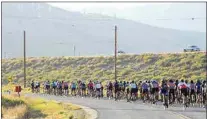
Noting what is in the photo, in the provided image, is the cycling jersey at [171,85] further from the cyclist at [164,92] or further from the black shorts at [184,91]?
the black shorts at [184,91]

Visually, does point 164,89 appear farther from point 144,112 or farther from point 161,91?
point 144,112

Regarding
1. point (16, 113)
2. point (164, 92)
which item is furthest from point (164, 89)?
point (16, 113)

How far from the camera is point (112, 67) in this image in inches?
3204

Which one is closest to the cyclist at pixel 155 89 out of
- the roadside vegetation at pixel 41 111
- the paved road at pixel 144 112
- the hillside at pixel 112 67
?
the paved road at pixel 144 112

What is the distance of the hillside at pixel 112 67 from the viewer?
229 feet

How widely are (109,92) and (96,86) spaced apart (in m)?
1.13

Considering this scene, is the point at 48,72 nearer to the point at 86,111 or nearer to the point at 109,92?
the point at 109,92

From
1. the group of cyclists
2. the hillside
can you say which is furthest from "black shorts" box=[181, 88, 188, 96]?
the hillside

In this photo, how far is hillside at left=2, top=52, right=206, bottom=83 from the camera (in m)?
69.7

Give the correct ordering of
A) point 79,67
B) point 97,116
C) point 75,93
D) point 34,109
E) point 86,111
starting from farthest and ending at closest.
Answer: point 79,67 → point 75,93 → point 34,109 → point 86,111 → point 97,116

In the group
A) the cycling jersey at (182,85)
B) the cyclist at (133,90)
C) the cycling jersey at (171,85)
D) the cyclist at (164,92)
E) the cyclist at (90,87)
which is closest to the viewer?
the cycling jersey at (182,85)

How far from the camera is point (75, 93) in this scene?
148 ft

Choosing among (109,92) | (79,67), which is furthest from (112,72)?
(109,92)

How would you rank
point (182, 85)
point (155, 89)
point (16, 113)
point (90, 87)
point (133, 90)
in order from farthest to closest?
point (90, 87) < point (133, 90) < point (155, 89) < point (16, 113) < point (182, 85)
